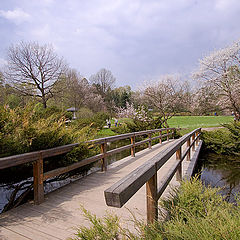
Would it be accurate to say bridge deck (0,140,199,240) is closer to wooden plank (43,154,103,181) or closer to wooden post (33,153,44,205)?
wooden post (33,153,44,205)

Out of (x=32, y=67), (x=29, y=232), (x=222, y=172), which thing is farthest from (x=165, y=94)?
(x=29, y=232)

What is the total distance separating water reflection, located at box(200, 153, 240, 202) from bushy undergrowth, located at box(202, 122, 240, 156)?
1.45 feet

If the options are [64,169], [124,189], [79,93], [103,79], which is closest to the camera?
[124,189]

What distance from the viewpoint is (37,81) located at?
2214 cm

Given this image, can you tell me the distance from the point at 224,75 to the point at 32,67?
19522mm

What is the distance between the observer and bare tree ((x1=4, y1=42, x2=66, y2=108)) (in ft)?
69.0

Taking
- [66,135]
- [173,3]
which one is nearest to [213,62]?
[173,3]

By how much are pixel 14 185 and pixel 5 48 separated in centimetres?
2251

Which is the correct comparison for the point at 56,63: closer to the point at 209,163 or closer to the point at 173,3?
the point at 173,3

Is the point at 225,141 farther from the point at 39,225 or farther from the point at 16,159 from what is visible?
the point at 16,159

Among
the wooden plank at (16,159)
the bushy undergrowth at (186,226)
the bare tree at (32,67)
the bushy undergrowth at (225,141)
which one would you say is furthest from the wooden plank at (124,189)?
the bare tree at (32,67)

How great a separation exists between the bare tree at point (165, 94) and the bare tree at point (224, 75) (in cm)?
358

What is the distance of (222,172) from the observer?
7.11 metres

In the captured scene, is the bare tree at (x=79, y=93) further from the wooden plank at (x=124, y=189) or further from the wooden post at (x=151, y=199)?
the wooden plank at (x=124, y=189)
